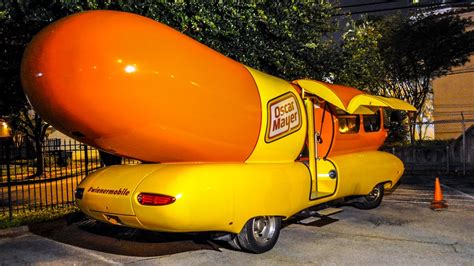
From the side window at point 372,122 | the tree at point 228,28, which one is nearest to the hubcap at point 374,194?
the side window at point 372,122

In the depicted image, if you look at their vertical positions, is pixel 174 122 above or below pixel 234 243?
above

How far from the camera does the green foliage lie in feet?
28.0

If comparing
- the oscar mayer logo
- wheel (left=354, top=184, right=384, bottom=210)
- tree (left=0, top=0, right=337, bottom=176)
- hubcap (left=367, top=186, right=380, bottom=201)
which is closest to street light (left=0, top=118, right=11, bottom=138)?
tree (left=0, top=0, right=337, bottom=176)

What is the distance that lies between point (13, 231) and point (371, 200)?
6.78 m

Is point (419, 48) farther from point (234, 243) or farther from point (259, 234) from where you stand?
point (234, 243)

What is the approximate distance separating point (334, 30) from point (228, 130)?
27.7ft

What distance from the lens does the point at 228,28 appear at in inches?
314

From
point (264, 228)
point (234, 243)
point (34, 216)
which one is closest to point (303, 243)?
point (264, 228)

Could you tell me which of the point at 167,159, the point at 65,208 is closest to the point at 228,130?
the point at 167,159

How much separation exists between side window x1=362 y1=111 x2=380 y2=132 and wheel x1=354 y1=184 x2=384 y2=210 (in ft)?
3.81

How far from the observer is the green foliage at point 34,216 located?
8.53m

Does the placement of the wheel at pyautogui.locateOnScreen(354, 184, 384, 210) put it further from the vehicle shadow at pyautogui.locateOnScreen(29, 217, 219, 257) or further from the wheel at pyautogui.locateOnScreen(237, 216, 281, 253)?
the vehicle shadow at pyautogui.locateOnScreen(29, 217, 219, 257)

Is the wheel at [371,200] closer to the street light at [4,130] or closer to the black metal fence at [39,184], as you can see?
the black metal fence at [39,184]

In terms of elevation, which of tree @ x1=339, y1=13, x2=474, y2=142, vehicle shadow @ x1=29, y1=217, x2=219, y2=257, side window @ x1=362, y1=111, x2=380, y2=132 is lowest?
vehicle shadow @ x1=29, y1=217, x2=219, y2=257
